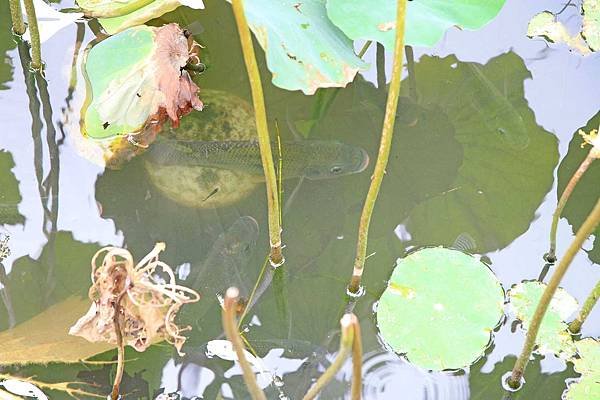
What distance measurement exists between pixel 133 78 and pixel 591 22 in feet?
4.16

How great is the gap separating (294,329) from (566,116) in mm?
920

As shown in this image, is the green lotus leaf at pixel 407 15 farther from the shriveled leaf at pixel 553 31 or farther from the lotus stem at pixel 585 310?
the lotus stem at pixel 585 310

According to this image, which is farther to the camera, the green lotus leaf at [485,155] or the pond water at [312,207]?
the green lotus leaf at [485,155]

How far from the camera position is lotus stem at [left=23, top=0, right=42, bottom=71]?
1.77 meters

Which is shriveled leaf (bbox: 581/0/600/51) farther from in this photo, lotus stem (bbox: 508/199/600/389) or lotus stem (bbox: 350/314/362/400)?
lotus stem (bbox: 350/314/362/400)

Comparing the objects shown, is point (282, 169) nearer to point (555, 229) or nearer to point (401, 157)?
point (401, 157)

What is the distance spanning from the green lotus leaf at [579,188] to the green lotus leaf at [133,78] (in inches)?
38.2

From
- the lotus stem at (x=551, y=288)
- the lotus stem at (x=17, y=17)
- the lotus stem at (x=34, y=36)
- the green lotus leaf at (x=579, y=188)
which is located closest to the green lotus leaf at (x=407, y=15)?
the green lotus leaf at (x=579, y=188)

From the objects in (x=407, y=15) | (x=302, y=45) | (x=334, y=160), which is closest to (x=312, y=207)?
A: (x=334, y=160)

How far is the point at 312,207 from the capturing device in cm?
181

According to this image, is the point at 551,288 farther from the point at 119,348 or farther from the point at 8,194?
the point at 8,194

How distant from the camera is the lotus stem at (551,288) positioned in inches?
40.0

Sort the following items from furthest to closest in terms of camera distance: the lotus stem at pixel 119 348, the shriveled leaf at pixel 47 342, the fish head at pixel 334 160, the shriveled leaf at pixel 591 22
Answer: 1. the shriveled leaf at pixel 591 22
2. the fish head at pixel 334 160
3. the shriveled leaf at pixel 47 342
4. the lotus stem at pixel 119 348

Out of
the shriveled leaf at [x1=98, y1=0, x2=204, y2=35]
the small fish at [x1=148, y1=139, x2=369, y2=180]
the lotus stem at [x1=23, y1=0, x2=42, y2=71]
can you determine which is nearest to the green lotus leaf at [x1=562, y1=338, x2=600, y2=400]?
the small fish at [x1=148, y1=139, x2=369, y2=180]
